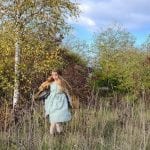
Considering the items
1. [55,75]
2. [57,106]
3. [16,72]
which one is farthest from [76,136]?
[16,72]

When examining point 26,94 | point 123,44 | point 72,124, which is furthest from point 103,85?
point 72,124

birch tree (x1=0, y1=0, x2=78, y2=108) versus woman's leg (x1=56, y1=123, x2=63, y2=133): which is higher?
birch tree (x1=0, y1=0, x2=78, y2=108)

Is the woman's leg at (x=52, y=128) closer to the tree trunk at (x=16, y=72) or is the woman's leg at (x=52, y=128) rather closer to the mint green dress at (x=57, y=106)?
the mint green dress at (x=57, y=106)

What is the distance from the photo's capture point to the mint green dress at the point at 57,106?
13.2 meters

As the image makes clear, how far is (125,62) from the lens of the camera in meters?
25.6

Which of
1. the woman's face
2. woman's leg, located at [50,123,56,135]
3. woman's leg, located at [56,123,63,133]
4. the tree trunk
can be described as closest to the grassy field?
woman's leg, located at [56,123,63,133]

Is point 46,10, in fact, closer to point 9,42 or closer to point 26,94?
point 9,42

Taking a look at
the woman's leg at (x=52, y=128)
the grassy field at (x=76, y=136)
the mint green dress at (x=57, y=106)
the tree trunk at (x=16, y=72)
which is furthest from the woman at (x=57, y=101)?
the tree trunk at (x=16, y=72)

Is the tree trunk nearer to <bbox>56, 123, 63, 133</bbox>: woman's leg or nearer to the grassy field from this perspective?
the grassy field

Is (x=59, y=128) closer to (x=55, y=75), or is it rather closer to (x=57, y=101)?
(x=57, y=101)

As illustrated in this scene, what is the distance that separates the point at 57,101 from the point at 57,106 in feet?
0.38

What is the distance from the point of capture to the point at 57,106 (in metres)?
13.3

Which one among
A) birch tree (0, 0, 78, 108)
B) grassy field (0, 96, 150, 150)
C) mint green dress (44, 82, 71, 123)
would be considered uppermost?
birch tree (0, 0, 78, 108)

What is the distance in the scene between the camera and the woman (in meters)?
13.2
